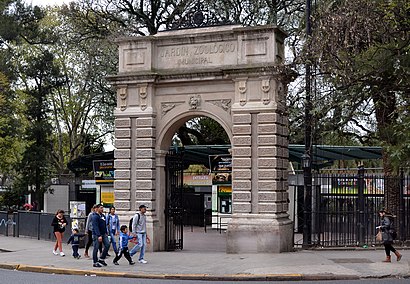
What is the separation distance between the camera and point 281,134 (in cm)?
2084

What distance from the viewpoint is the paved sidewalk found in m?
16.5

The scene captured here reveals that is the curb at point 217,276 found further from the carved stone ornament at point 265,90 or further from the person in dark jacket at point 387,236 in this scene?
the carved stone ornament at point 265,90

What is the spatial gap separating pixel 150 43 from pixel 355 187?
27.1 ft

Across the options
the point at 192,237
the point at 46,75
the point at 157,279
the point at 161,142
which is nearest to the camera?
the point at 157,279

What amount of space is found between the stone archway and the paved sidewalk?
114cm

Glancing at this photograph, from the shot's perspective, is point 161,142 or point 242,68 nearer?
point 242,68

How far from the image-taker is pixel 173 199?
2248 centimetres

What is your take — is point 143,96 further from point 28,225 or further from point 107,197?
point 107,197

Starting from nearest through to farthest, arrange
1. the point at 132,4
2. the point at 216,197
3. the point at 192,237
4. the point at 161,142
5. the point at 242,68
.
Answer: the point at 242,68 → the point at 161,142 → the point at 192,237 → the point at 216,197 → the point at 132,4

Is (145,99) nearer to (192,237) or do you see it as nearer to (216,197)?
(192,237)

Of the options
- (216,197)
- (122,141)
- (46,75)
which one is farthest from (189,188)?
(122,141)

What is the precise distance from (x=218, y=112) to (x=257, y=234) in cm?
401

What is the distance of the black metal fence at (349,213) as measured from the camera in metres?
21.9

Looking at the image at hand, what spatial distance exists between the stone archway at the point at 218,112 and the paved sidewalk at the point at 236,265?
1.14 meters
